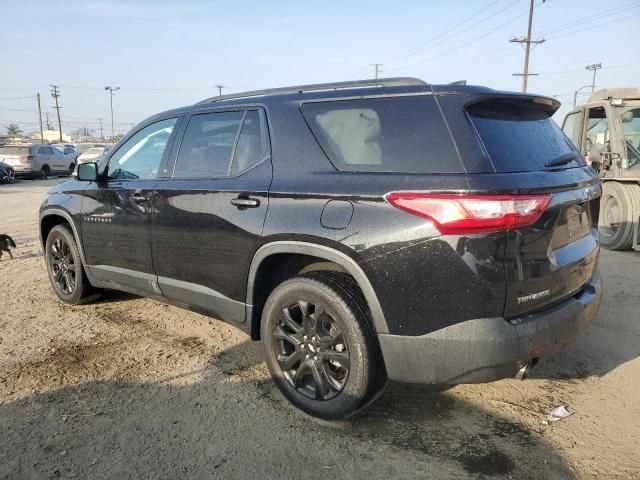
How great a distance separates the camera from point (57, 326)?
4.55 metres

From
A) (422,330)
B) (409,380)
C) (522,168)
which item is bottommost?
(409,380)

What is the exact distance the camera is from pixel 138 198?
13.1ft

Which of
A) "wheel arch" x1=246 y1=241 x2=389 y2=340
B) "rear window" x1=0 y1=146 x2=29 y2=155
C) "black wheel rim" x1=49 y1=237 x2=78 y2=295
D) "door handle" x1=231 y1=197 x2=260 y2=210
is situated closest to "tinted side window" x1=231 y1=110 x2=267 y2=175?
"door handle" x1=231 y1=197 x2=260 y2=210

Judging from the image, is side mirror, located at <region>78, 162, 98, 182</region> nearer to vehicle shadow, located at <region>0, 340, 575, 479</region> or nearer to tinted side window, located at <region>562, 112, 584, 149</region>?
→ vehicle shadow, located at <region>0, 340, 575, 479</region>

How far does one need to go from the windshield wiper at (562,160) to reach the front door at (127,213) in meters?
2.77

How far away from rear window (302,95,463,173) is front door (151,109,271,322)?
49 cm

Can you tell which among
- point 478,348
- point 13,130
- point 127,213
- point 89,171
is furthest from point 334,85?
point 13,130

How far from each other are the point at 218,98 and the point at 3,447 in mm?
2711

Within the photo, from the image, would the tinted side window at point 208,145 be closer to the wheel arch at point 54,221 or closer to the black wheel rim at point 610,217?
the wheel arch at point 54,221

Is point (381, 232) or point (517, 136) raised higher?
point (517, 136)

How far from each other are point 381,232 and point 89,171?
316 cm

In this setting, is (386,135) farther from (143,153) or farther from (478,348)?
(143,153)

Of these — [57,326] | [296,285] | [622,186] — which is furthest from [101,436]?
[622,186]

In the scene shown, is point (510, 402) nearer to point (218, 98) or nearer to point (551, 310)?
point (551, 310)
